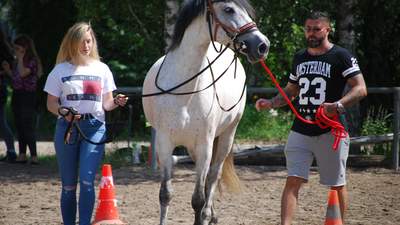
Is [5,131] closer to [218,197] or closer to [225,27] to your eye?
[218,197]

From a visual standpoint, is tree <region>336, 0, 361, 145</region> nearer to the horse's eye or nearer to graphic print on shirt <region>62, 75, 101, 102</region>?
the horse's eye

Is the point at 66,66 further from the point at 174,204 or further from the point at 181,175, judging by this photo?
the point at 181,175

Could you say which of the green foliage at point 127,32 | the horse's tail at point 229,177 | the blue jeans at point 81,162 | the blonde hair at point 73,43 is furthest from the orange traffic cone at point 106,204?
the green foliage at point 127,32

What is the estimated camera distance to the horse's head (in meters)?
5.03

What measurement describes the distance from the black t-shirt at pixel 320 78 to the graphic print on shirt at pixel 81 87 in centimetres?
156

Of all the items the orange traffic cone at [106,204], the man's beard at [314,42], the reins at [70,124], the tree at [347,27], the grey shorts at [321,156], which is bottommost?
the orange traffic cone at [106,204]

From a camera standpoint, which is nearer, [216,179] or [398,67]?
[216,179]

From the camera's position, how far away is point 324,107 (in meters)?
4.95

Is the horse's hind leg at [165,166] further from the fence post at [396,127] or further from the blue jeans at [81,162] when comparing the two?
the fence post at [396,127]

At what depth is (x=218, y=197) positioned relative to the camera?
7602 millimetres

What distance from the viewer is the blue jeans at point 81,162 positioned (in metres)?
5.26

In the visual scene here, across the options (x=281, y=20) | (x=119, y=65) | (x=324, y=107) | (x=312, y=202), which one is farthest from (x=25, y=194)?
(x=119, y=65)

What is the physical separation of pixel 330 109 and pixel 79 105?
188 centimetres

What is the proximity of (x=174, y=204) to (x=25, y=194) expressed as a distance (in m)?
1.84
